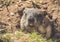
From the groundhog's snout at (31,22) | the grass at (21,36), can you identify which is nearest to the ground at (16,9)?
the grass at (21,36)

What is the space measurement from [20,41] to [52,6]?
149cm

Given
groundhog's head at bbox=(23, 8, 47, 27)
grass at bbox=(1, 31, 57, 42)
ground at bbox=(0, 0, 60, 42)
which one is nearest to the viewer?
grass at bbox=(1, 31, 57, 42)

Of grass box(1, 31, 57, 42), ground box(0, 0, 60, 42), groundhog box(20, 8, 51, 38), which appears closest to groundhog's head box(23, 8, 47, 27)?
groundhog box(20, 8, 51, 38)

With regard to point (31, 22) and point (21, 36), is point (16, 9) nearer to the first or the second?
point (31, 22)

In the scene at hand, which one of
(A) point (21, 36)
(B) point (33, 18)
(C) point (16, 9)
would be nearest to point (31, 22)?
(B) point (33, 18)

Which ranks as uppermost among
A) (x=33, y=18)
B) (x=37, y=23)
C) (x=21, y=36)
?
(x=33, y=18)

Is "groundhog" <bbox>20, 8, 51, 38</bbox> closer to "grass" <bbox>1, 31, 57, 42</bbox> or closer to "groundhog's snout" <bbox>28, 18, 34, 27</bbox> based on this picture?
"groundhog's snout" <bbox>28, 18, 34, 27</bbox>

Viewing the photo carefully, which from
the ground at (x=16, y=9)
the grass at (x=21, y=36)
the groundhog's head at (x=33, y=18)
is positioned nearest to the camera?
the grass at (x=21, y=36)

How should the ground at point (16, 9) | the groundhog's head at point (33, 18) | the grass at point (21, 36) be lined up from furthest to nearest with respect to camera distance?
1. the ground at point (16, 9)
2. the groundhog's head at point (33, 18)
3. the grass at point (21, 36)

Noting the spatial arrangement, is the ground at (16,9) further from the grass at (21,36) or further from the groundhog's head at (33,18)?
the groundhog's head at (33,18)

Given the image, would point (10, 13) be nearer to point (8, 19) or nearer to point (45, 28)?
point (8, 19)

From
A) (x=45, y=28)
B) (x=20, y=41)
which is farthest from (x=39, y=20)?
(x=20, y=41)

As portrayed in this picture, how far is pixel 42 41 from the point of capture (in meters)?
6.26

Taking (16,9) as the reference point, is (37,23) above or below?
below
